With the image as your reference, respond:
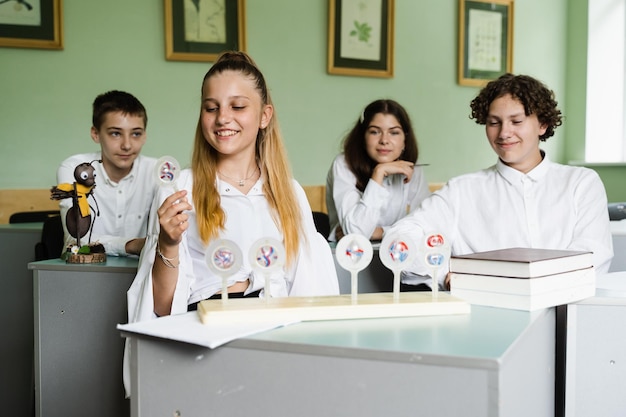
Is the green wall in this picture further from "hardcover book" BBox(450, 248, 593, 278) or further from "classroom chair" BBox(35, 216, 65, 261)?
"hardcover book" BBox(450, 248, 593, 278)

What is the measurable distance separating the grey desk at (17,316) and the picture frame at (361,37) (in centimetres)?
229

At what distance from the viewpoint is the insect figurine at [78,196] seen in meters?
2.23

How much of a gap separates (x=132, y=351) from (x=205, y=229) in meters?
0.51

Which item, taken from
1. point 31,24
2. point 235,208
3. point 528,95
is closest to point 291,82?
point 31,24

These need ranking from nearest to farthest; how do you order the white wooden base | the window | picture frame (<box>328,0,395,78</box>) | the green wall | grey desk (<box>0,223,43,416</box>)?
the white wooden base, grey desk (<box>0,223,43,416</box>), the green wall, picture frame (<box>328,0,395,78</box>), the window

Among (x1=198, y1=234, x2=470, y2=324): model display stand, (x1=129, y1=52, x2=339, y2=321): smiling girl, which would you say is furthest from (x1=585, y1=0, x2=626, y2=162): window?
(x1=198, y1=234, x2=470, y2=324): model display stand

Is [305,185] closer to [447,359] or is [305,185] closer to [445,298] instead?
[445,298]

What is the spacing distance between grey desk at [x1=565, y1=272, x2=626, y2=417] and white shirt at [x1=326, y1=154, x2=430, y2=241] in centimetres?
143

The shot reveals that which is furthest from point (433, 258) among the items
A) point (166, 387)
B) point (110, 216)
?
point (110, 216)

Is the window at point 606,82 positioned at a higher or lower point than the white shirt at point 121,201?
higher

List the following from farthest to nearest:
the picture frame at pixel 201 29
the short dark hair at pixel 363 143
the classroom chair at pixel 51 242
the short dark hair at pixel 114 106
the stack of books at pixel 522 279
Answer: the picture frame at pixel 201 29
the short dark hair at pixel 363 143
the short dark hair at pixel 114 106
the classroom chair at pixel 51 242
the stack of books at pixel 522 279

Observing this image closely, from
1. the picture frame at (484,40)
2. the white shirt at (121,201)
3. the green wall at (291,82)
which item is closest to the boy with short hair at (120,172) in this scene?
the white shirt at (121,201)

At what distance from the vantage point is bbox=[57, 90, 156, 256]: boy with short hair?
2814mm

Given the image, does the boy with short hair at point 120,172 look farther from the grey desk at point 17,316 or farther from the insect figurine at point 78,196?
the insect figurine at point 78,196
